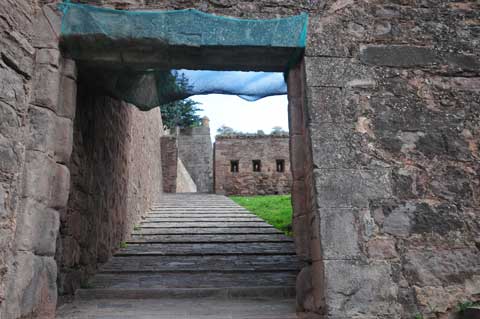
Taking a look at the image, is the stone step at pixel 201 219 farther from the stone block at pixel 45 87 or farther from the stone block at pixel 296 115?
the stone block at pixel 45 87

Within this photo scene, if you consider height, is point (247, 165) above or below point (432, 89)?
above

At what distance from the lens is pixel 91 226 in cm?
468

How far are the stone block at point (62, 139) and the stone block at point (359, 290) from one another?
77.6 inches

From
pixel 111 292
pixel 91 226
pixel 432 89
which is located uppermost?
pixel 432 89

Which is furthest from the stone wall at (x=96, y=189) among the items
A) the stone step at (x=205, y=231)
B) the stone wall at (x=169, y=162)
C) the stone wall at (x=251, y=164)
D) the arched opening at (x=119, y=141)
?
the stone wall at (x=251, y=164)

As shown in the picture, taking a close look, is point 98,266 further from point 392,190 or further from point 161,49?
point 392,190

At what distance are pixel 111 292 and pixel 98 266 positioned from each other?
0.85 meters

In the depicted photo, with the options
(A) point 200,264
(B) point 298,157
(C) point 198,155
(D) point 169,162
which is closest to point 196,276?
(A) point 200,264

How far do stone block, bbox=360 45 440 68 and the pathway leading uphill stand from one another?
6.93 ft

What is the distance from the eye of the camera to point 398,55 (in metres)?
3.38

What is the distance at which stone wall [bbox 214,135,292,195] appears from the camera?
651 inches

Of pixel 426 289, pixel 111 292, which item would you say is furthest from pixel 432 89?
pixel 111 292

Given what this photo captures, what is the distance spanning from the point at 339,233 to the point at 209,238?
3906mm

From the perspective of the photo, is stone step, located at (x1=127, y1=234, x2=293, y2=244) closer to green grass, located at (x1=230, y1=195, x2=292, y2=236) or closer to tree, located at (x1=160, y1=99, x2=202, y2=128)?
green grass, located at (x1=230, y1=195, x2=292, y2=236)
